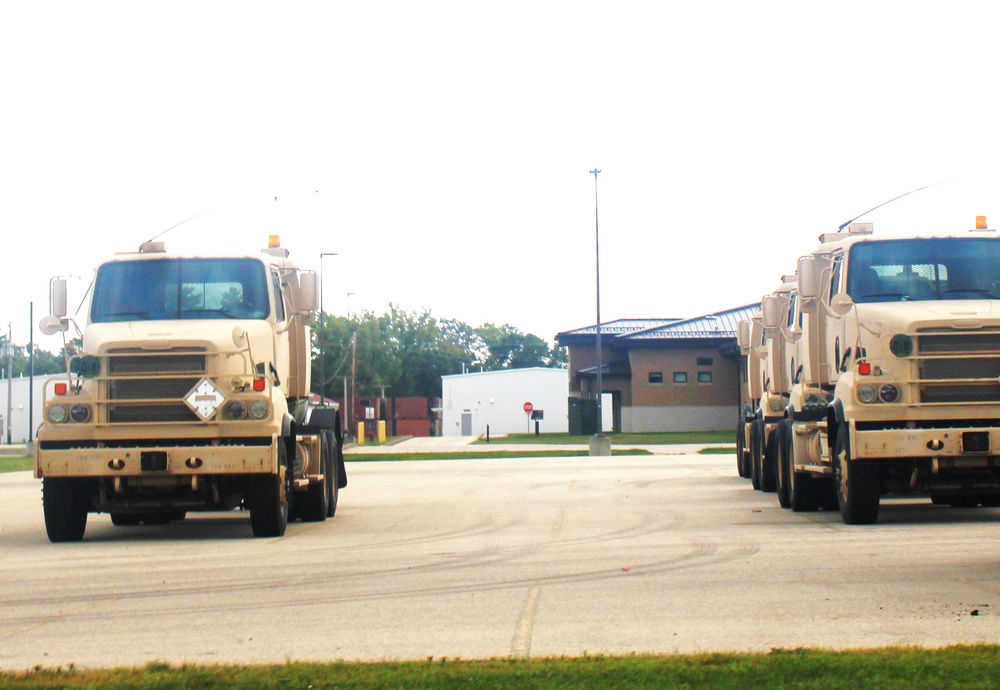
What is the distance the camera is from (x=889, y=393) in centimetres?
1492

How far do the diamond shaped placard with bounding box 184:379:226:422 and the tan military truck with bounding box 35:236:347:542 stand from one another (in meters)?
0.01

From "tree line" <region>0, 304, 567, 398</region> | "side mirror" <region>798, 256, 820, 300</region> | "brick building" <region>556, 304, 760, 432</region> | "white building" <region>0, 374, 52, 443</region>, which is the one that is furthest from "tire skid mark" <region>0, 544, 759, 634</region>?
"white building" <region>0, 374, 52, 443</region>

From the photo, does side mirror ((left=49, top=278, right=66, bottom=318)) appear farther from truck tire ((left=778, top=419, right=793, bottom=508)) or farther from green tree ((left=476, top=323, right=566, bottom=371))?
green tree ((left=476, top=323, right=566, bottom=371))

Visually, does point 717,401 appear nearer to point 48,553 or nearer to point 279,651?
point 48,553

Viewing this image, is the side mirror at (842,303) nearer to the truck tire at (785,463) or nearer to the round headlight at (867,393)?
the round headlight at (867,393)

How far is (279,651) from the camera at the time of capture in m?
7.97

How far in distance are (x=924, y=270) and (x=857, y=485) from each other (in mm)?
2683

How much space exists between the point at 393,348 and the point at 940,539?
13009 centimetres

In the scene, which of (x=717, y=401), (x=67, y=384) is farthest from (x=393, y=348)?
(x=67, y=384)

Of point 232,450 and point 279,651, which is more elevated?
point 232,450

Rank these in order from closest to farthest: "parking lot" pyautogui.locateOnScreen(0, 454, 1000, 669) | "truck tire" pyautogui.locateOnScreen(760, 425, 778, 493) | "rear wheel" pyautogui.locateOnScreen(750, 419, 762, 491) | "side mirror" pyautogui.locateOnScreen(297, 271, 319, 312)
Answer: "parking lot" pyautogui.locateOnScreen(0, 454, 1000, 669) < "side mirror" pyautogui.locateOnScreen(297, 271, 319, 312) < "truck tire" pyautogui.locateOnScreen(760, 425, 778, 493) < "rear wheel" pyautogui.locateOnScreen(750, 419, 762, 491)

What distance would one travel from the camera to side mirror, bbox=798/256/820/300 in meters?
16.4

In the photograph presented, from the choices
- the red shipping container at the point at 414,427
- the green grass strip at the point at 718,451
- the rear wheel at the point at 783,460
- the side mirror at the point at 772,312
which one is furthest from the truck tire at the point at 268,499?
the red shipping container at the point at 414,427

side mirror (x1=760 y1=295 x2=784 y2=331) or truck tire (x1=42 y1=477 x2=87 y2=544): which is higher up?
side mirror (x1=760 y1=295 x2=784 y2=331)
